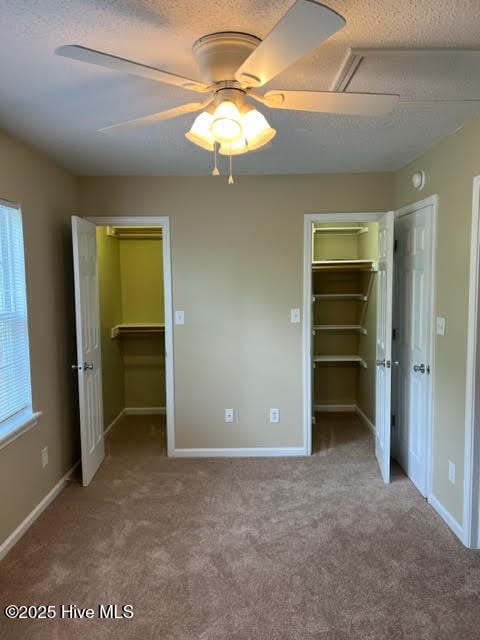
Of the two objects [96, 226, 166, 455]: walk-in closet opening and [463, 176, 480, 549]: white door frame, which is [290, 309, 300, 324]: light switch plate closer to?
[463, 176, 480, 549]: white door frame

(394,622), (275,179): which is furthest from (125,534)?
(275,179)

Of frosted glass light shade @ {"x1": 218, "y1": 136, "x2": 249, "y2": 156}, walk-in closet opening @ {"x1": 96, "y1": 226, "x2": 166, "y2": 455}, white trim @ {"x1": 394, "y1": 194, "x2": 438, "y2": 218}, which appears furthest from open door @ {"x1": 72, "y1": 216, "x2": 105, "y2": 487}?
white trim @ {"x1": 394, "y1": 194, "x2": 438, "y2": 218}

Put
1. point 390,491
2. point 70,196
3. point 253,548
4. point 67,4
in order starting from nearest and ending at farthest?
point 67,4, point 253,548, point 390,491, point 70,196

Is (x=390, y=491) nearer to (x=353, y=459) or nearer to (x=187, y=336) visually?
(x=353, y=459)

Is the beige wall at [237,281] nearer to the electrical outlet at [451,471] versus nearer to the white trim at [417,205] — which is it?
the white trim at [417,205]

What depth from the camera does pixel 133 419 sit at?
194 inches

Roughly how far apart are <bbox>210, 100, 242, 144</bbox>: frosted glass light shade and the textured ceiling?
0.27m

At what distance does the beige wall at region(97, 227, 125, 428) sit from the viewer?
4.37 meters

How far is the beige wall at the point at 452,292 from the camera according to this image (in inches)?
97.5

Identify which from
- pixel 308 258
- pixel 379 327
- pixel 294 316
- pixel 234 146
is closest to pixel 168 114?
pixel 234 146

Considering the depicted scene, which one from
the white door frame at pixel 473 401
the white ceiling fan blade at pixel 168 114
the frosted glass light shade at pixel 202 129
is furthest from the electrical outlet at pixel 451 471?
the white ceiling fan blade at pixel 168 114

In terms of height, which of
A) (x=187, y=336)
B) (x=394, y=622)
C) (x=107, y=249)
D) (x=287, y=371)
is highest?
(x=107, y=249)

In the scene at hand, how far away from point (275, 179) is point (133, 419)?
3.05 meters

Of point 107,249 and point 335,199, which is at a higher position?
point 335,199
